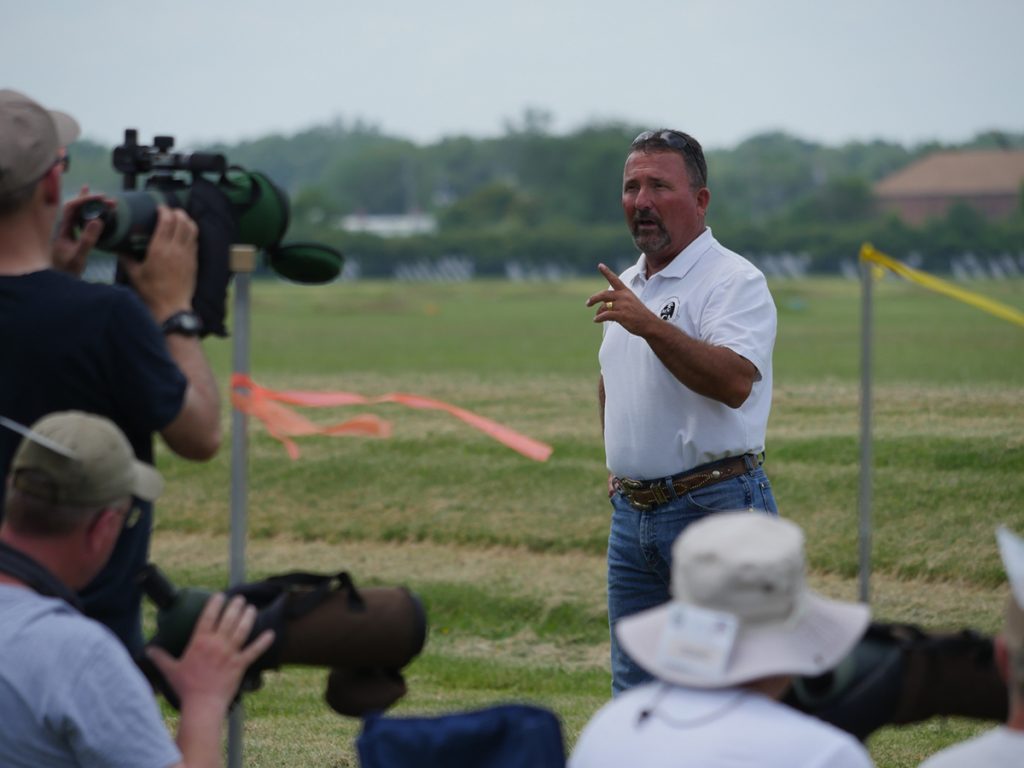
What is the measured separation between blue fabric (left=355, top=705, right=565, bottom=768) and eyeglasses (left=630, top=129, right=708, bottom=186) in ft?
8.84

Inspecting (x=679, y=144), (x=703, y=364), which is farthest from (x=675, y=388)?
(x=679, y=144)

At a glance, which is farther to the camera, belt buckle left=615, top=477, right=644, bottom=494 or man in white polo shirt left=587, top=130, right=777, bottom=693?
belt buckle left=615, top=477, right=644, bottom=494

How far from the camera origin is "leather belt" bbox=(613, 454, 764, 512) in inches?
196

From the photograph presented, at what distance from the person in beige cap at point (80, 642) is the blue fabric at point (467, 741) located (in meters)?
0.33

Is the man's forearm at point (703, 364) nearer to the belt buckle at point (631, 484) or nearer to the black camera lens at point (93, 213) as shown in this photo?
the belt buckle at point (631, 484)

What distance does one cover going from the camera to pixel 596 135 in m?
146

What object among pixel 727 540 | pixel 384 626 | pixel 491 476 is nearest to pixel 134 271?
pixel 384 626

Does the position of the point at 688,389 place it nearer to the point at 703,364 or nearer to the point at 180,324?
the point at 703,364

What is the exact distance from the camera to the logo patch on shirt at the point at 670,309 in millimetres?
5059

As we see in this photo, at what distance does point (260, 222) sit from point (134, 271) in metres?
0.36

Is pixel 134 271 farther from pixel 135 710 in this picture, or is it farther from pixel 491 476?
pixel 491 476

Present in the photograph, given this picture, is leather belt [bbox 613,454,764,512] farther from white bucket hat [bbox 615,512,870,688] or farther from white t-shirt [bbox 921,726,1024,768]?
white t-shirt [bbox 921,726,1024,768]

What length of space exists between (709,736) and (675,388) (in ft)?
7.83

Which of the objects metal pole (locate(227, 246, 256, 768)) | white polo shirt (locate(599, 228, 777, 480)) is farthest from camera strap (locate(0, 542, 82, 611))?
white polo shirt (locate(599, 228, 777, 480))
